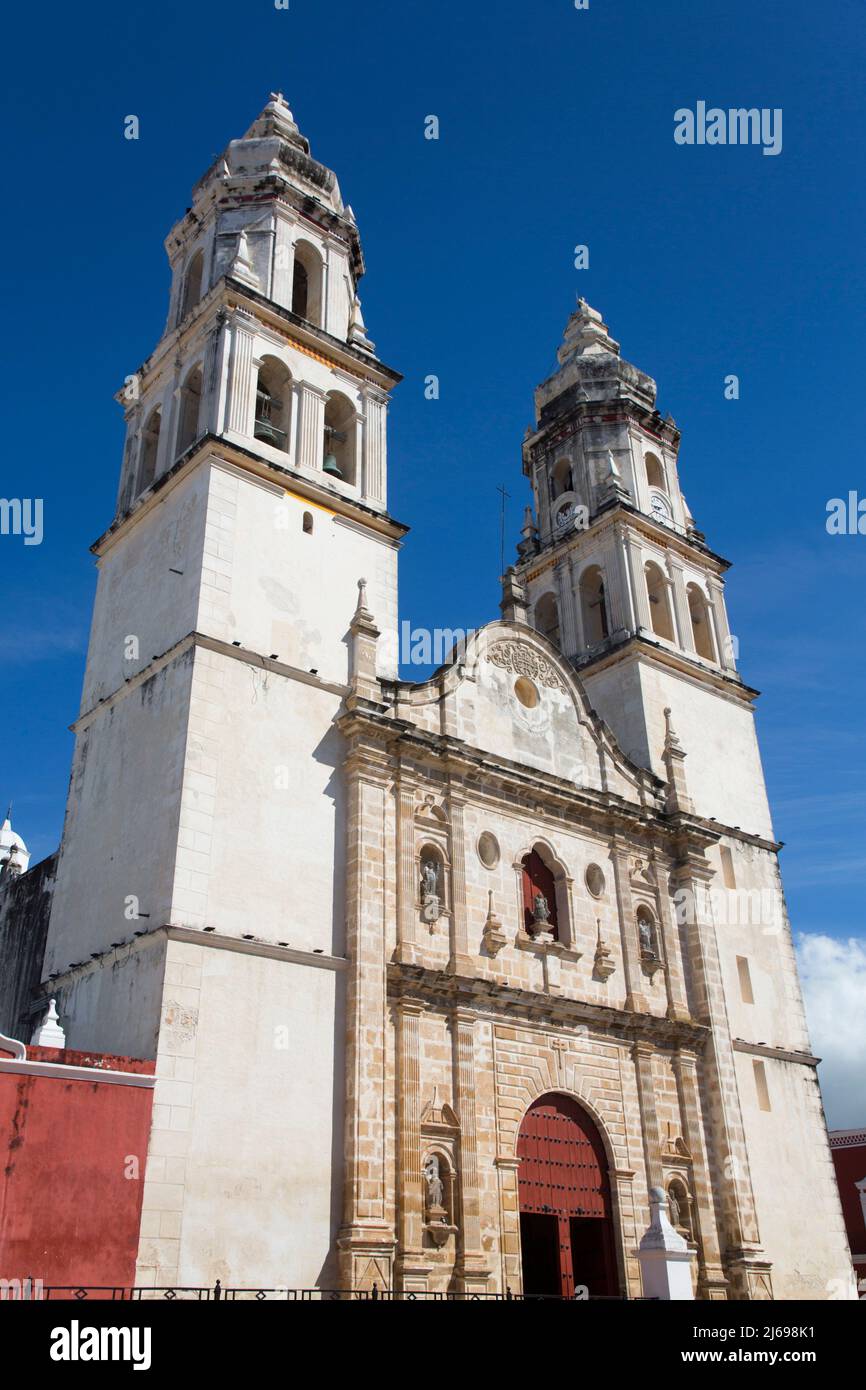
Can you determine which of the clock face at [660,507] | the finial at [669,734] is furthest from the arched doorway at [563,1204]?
the clock face at [660,507]

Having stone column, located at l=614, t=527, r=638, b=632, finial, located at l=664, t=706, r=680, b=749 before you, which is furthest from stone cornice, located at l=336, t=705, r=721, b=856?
stone column, located at l=614, t=527, r=638, b=632

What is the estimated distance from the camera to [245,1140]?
51.1 ft

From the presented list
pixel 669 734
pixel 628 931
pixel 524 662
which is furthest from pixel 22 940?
pixel 669 734

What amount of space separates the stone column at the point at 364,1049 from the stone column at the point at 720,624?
516 inches

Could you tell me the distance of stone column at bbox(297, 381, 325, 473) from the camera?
73.4ft

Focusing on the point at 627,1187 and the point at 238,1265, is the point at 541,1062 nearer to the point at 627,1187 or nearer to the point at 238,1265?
the point at 627,1187

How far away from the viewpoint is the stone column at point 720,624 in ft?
96.7

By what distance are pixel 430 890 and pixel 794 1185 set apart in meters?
10.1

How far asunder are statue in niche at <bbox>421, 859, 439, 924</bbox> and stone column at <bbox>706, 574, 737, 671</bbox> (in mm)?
12339

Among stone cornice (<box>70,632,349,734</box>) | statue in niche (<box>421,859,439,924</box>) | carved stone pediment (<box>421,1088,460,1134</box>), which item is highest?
stone cornice (<box>70,632,349,734</box>)

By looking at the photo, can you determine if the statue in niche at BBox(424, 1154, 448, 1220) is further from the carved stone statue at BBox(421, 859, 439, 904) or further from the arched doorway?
the carved stone statue at BBox(421, 859, 439, 904)
